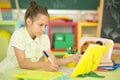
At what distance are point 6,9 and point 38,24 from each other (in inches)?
91.4

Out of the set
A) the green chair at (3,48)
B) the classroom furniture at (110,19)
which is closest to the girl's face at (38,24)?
the green chair at (3,48)

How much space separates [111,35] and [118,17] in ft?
0.92

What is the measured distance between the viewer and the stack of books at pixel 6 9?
4.06m

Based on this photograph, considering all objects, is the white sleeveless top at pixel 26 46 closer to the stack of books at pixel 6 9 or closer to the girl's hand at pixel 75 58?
the girl's hand at pixel 75 58

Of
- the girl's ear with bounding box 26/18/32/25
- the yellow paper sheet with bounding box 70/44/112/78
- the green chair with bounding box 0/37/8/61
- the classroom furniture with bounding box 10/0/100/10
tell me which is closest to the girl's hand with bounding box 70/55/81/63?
the yellow paper sheet with bounding box 70/44/112/78

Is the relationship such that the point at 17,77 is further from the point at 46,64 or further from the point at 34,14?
the point at 34,14

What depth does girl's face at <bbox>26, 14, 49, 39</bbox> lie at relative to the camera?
190 centimetres

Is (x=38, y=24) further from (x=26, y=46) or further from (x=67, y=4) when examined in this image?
(x=67, y=4)

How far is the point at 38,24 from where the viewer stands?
191 cm

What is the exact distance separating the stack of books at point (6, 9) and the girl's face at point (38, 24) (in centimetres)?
219

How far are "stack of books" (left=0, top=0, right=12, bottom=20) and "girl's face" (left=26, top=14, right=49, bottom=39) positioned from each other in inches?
86.3

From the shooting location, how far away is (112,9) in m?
3.88

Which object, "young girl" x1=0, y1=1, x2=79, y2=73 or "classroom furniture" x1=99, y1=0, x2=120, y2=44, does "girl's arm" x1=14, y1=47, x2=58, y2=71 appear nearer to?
"young girl" x1=0, y1=1, x2=79, y2=73

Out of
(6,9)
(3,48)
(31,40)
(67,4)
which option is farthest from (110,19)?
(31,40)
